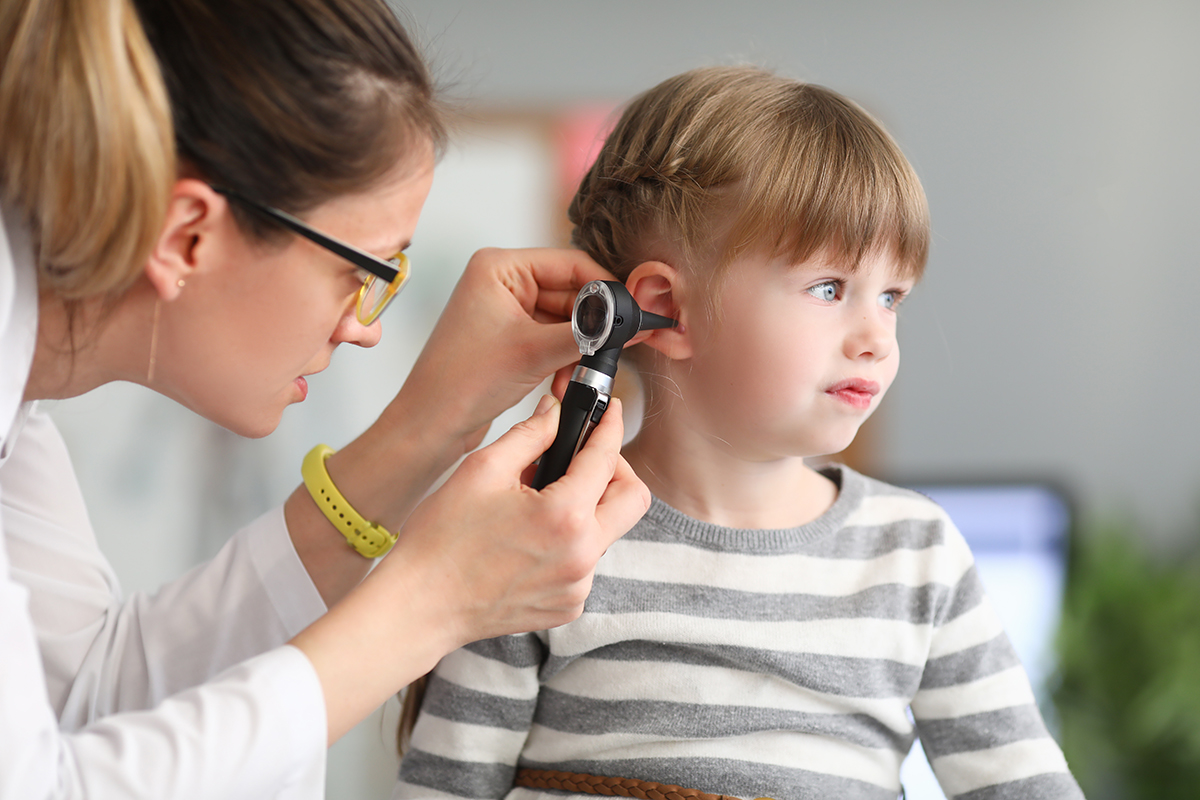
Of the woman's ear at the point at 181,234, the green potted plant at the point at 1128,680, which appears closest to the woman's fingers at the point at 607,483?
the woman's ear at the point at 181,234

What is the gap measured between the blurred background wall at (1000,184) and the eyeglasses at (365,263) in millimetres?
1736

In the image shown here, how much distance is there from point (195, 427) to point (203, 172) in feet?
5.75

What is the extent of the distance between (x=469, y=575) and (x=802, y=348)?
1.26 ft

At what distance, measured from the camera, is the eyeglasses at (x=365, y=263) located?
753 millimetres

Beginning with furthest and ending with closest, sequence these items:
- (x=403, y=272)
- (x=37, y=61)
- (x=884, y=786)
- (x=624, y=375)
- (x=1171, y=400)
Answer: (x=1171, y=400) < (x=624, y=375) < (x=884, y=786) < (x=403, y=272) < (x=37, y=61)

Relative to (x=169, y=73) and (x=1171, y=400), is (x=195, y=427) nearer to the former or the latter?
(x=169, y=73)

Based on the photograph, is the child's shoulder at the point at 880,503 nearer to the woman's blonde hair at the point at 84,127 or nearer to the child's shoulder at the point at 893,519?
the child's shoulder at the point at 893,519

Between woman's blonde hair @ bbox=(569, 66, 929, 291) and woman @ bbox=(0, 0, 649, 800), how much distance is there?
13 centimetres

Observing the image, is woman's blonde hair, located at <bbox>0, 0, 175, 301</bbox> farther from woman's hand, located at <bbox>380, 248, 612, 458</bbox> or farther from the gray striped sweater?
the gray striped sweater

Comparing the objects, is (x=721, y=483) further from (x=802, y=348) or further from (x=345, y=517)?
(x=345, y=517)

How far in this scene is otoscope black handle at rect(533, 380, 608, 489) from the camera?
32.2 inches

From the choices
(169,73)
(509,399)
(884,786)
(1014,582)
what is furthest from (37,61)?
(1014,582)

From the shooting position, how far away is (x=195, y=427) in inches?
91.7

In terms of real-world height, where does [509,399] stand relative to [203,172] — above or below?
below
